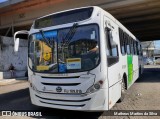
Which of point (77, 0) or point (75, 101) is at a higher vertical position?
point (77, 0)

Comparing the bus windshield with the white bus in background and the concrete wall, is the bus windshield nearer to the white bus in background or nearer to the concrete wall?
the white bus in background

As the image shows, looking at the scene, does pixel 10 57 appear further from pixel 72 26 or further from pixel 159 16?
pixel 72 26

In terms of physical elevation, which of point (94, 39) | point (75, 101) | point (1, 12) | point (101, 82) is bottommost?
point (75, 101)

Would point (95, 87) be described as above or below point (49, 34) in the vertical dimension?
below

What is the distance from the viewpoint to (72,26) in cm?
645

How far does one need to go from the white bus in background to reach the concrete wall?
50.6 feet

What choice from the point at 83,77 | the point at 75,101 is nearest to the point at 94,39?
the point at 83,77

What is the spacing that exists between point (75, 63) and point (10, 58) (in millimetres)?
17950

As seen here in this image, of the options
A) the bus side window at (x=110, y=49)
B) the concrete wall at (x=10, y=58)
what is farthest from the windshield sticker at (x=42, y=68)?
the concrete wall at (x=10, y=58)

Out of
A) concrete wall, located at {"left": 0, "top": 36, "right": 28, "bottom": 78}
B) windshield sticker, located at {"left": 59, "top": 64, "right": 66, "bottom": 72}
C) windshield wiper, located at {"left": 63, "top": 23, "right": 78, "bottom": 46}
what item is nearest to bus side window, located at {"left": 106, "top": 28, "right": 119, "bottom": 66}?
windshield wiper, located at {"left": 63, "top": 23, "right": 78, "bottom": 46}

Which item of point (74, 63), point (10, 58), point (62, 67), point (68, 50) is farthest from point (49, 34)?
point (10, 58)

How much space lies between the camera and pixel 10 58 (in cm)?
2294

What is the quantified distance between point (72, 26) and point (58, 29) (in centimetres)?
44

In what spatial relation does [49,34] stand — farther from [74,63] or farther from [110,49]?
[110,49]
